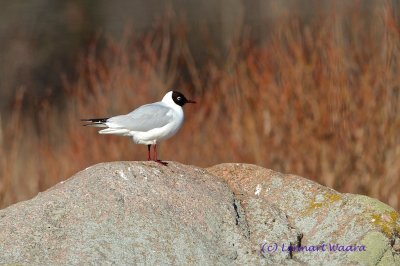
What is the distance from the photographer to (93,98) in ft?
35.7

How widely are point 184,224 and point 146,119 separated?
1.63 m

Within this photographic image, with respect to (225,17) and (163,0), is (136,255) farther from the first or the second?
(163,0)

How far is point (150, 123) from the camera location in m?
6.42

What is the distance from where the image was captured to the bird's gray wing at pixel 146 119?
6430 millimetres

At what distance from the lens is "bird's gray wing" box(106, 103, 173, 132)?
6.43 meters

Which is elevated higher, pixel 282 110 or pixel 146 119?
pixel 146 119

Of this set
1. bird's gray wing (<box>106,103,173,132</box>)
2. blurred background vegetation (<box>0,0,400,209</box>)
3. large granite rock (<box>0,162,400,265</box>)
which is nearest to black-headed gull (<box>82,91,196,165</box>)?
bird's gray wing (<box>106,103,173,132</box>)

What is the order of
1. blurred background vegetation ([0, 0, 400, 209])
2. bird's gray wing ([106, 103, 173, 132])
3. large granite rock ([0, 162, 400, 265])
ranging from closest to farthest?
large granite rock ([0, 162, 400, 265]), bird's gray wing ([106, 103, 173, 132]), blurred background vegetation ([0, 0, 400, 209])

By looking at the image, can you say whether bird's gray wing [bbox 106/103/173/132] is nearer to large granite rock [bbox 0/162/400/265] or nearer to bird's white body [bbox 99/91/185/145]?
bird's white body [bbox 99/91/185/145]

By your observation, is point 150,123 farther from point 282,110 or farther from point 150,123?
point 282,110

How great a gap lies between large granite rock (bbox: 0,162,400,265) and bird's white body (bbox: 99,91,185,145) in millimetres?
1030

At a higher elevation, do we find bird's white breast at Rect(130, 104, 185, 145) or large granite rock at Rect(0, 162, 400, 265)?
bird's white breast at Rect(130, 104, 185, 145)

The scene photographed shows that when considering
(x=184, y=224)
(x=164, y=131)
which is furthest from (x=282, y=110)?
(x=184, y=224)

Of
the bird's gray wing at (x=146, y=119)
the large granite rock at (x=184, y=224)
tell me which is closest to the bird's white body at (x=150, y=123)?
the bird's gray wing at (x=146, y=119)
